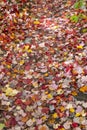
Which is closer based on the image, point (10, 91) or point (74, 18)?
point (10, 91)

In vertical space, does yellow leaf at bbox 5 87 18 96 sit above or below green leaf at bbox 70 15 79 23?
below

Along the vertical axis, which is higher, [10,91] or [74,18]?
[74,18]

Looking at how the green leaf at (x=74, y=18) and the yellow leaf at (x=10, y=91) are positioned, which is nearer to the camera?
the yellow leaf at (x=10, y=91)

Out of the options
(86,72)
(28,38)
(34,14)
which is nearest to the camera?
(86,72)

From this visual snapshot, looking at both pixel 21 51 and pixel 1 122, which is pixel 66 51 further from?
pixel 1 122

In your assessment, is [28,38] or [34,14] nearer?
[28,38]

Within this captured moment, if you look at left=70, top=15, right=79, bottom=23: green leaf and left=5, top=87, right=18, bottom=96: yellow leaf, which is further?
left=70, top=15, right=79, bottom=23: green leaf

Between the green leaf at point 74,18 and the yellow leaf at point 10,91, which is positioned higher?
the green leaf at point 74,18

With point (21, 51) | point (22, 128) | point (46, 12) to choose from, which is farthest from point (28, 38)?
point (22, 128)

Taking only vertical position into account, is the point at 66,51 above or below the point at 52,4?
below

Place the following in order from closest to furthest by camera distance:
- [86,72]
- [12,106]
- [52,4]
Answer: [12,106]
[86,72]
[52,4]

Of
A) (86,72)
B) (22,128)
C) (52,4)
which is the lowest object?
(22,128)
